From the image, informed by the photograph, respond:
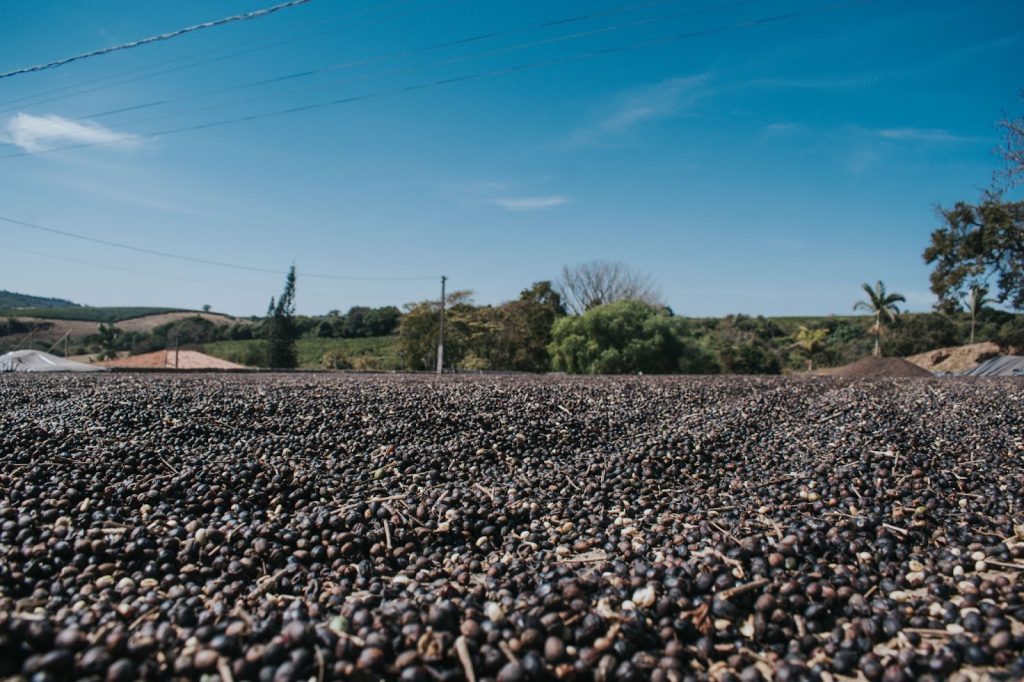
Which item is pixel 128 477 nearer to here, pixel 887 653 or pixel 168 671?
pixel 168 671

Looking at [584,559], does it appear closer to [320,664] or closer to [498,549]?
[498,549]

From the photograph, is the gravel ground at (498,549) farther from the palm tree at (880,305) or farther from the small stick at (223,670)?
the palm tree at (880,305)

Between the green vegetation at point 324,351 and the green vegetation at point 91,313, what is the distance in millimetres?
18424

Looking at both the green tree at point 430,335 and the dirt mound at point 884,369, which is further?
the green tree at point 430,335

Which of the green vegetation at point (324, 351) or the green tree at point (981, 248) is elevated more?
the green tree at point (981, 248)

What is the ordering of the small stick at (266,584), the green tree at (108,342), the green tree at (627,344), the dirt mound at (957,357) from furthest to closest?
the green tree at (108,342) → the dirt mound at (957,357) → the green tree at (627,344) → the small stick at (266,584)

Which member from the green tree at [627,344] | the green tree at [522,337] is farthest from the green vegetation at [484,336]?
the green tree at [627,344]

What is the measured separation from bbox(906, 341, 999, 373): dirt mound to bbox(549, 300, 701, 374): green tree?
49.7 ft

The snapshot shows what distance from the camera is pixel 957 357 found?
38.2 meters

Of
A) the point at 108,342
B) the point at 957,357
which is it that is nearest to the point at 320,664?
the point at 957,357

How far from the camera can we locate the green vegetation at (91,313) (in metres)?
63.2

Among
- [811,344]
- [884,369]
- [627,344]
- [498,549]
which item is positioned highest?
[811,344]

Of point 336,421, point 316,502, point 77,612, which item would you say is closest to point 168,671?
point 77,612

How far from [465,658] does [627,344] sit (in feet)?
109
